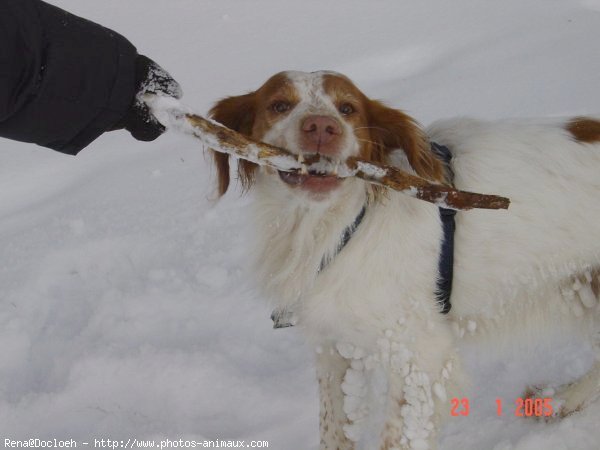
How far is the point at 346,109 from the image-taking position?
6.84 ft

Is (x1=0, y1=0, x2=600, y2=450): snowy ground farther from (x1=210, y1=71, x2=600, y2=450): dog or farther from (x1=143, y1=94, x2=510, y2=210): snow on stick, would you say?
(x1=143, y1=94, x2=510, y2=210): snow on stick

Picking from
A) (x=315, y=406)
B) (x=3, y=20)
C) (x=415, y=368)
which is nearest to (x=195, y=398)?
(x=315, y=406)

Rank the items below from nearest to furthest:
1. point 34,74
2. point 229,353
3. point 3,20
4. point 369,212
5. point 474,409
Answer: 1. point 3,20
2. point 34,74
3. point 369,212
4. point 474,409
5. point 229,353

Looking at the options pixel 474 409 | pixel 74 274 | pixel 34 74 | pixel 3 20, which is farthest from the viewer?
pixel 74 274

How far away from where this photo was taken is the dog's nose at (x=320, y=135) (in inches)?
70.7

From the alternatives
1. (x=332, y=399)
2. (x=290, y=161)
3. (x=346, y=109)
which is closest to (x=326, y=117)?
(x=290, y=161)

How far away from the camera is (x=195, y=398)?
8.61ft

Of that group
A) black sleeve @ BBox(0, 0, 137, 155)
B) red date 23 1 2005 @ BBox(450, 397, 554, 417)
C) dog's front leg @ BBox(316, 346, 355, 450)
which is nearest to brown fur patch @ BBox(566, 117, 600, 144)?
red date 23 1 2005 @ BBox(450, 397, 554, 417)

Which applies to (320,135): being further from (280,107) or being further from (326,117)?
(280,107)

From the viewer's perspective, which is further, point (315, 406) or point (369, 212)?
point (315, 406)

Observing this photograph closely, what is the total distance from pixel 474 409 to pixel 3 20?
7.14 ft

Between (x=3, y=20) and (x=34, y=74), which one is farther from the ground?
(x=3, y=20)

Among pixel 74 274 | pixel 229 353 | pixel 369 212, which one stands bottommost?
pixel 229 353

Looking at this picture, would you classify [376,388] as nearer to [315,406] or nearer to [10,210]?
[315,406]
